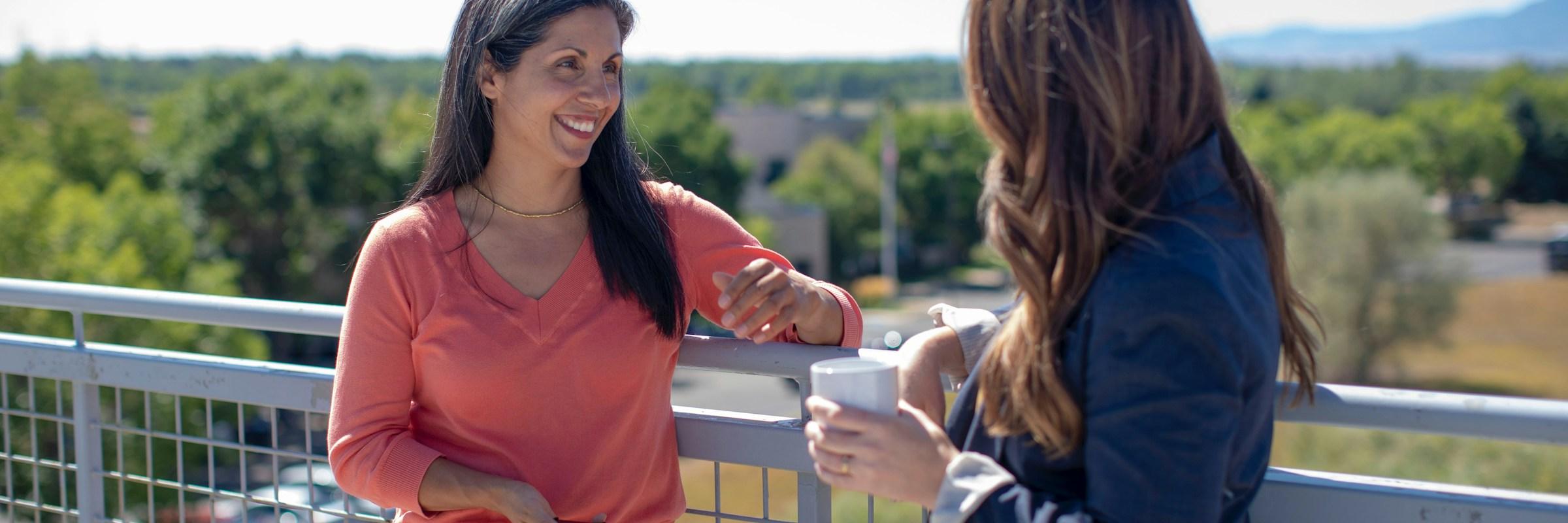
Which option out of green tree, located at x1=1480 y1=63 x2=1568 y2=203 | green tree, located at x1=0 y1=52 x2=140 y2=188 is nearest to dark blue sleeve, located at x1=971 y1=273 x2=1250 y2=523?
green tree, located at x1=0 y1=52 x2=140 y2=188

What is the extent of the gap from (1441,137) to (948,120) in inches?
1169

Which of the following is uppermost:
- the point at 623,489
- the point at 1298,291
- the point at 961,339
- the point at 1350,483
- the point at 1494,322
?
the point at 1298,291

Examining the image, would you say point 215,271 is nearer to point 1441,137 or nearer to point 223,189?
point 223,189

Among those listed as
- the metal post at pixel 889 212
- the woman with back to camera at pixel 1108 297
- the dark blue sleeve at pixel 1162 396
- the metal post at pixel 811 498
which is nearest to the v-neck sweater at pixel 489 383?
the metal post at pixel 811 498

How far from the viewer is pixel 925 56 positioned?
529ft

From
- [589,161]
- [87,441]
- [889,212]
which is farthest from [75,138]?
[589,161]

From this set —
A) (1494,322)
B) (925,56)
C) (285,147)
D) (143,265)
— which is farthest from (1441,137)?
(925,56)

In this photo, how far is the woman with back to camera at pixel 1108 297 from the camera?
119 centimetres

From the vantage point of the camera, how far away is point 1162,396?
3.86 ft

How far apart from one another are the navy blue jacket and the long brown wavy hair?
0.9 inches

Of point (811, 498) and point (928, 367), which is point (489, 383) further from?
point (928, 367)

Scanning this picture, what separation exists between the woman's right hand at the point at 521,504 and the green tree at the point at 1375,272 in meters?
39.6

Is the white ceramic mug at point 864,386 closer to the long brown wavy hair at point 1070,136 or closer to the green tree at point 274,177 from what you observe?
the long brown wavy hair at point 1070,136

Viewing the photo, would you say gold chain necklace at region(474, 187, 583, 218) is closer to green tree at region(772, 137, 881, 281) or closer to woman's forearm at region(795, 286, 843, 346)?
woman's forearm at region(795, 286, 843, 346)
